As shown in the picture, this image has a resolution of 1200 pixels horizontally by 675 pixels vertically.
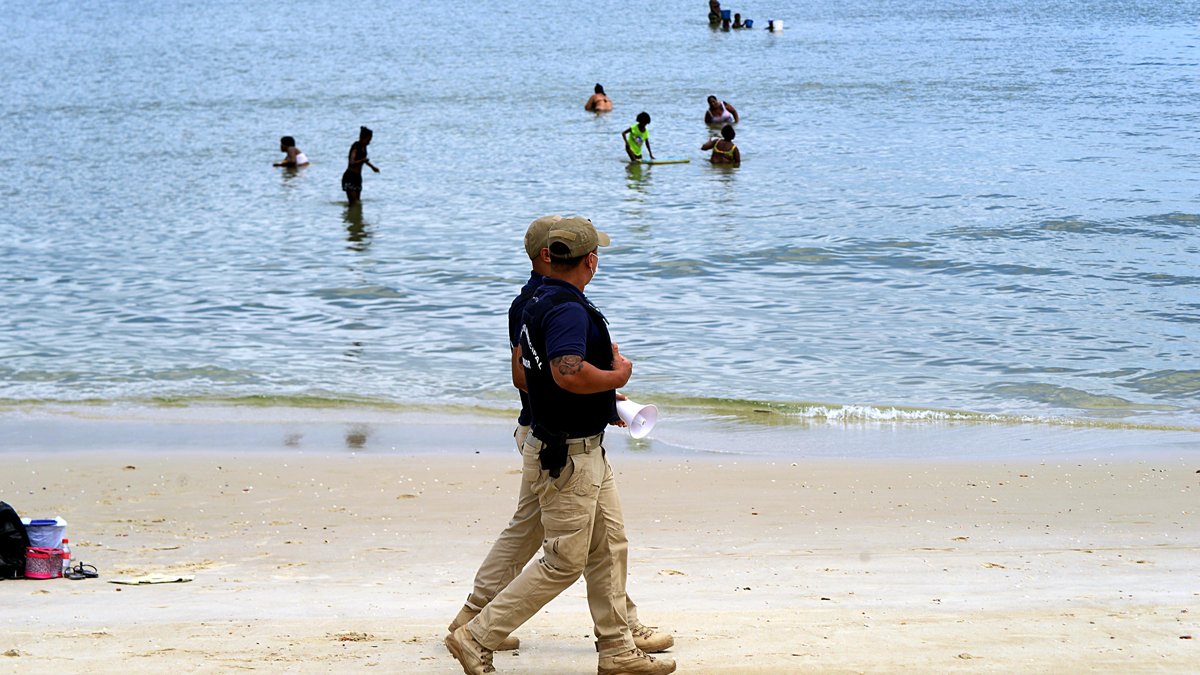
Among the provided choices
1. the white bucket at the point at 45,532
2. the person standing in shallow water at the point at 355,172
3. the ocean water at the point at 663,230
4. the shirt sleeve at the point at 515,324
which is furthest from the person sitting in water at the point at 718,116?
the shirt sleeve at the point at 515,324

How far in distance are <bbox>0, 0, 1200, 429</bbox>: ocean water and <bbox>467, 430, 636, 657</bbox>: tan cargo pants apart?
6.55 metres

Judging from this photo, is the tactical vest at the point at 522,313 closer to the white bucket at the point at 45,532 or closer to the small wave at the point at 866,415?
the white bucket at the point at 45,532

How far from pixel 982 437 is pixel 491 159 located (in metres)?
19.6

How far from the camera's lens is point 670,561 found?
7160 millimetres

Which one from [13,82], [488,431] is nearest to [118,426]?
[488,431]

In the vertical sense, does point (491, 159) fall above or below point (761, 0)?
below

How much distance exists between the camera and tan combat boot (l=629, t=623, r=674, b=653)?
521cm

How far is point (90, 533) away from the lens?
7891 mm

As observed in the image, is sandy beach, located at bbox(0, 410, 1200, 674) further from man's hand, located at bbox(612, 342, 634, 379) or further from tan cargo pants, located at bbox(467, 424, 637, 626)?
man's hand, located at bbox(612, 342, 634, 379)

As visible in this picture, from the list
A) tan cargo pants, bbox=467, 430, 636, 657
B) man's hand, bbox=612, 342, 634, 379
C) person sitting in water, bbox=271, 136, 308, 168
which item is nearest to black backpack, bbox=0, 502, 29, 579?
tan cargo pants, bbox=467, 430, 636, 657

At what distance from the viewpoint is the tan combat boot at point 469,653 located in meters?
4.98

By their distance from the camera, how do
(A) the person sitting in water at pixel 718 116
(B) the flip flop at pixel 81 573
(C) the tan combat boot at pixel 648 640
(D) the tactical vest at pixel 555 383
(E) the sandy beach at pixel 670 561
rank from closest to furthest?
(D) the tactical vest at pixel 555 383, (C) the tan combat boot at pixel 648 640, (E) the sandy beach at pixel 670 561, (B) the flip flop at pixel 81 573, (A) the person sitting in water at pixel 718 116

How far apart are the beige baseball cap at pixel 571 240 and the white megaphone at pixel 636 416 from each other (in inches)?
26.0

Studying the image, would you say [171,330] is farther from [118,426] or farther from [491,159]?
[491,159]
